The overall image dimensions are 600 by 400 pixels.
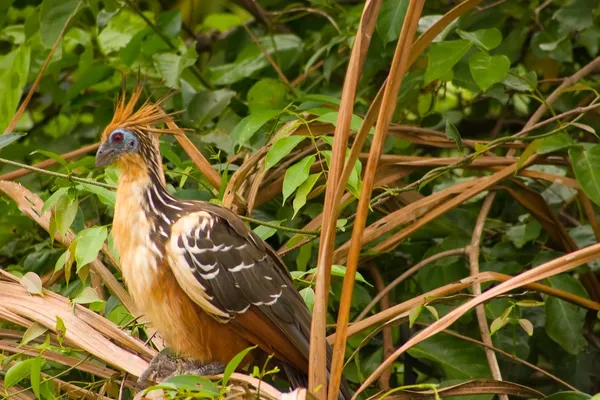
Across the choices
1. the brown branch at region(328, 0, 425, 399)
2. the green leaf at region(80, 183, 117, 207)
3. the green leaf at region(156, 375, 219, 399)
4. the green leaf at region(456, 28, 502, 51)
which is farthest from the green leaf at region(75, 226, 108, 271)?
the green leaf at region(456, 28, 502, 51)

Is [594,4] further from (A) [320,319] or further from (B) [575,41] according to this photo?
(A) [320,319]

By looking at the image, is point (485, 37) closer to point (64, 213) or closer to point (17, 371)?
point (64, 213)

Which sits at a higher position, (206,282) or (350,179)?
(350,179)

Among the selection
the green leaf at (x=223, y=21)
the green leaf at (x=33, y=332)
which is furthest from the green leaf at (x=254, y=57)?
the green leaf at (x=33, y=332)

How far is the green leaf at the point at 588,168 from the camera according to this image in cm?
301

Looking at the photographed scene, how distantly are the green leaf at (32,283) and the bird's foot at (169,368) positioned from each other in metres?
0.37

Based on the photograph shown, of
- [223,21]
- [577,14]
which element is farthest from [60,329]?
[223,21]

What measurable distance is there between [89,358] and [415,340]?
101 cm

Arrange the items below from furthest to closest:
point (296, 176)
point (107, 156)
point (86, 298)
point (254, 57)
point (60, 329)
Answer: point (254, 57), point (107, 156), point (296, 176), point (86, 298), point (60, 329)

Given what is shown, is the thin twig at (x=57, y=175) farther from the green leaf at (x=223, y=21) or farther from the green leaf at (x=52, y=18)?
the green leaf at (x=223, y=21)

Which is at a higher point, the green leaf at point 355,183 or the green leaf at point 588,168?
the green leaf at point 355,183

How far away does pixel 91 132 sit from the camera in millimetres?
4262

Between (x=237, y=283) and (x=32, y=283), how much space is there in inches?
22.4

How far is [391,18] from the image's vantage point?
10.7ft
